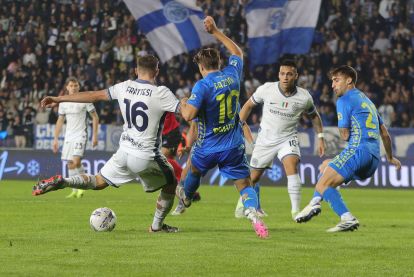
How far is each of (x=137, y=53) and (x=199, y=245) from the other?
2122 centimetres

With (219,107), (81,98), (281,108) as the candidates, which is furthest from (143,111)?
(281,108)

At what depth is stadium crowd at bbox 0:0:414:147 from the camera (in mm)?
27953

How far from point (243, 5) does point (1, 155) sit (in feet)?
32.8

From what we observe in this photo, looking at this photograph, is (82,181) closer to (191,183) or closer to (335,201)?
(191,183)

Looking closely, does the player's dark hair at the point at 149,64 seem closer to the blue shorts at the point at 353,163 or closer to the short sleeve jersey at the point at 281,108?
the blue shorts at the point at 353,163

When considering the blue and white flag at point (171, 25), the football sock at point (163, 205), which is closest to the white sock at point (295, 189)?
the football sock at point (163, 205)

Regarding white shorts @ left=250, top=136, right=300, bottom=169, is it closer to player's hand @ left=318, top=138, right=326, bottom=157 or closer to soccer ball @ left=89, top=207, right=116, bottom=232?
player's hand @ left=318, top=138, right=326, bottom=157

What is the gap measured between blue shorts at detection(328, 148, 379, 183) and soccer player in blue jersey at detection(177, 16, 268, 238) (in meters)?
1.08

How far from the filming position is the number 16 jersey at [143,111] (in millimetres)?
10727

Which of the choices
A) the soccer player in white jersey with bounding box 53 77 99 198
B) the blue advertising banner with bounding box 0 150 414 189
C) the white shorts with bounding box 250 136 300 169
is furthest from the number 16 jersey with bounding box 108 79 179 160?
the blue advertising banner with bounding box 0 150 414 189

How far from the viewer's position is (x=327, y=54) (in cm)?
2948

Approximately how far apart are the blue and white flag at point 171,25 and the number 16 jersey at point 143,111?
16820 mm

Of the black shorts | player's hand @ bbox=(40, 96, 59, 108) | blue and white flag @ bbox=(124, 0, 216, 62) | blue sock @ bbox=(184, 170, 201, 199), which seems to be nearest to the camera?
player's hand @ bbox=(40, 96, 59, 108)

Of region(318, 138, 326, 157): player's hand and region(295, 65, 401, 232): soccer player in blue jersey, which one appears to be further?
region(318, 138, 326, 157): player's hand
